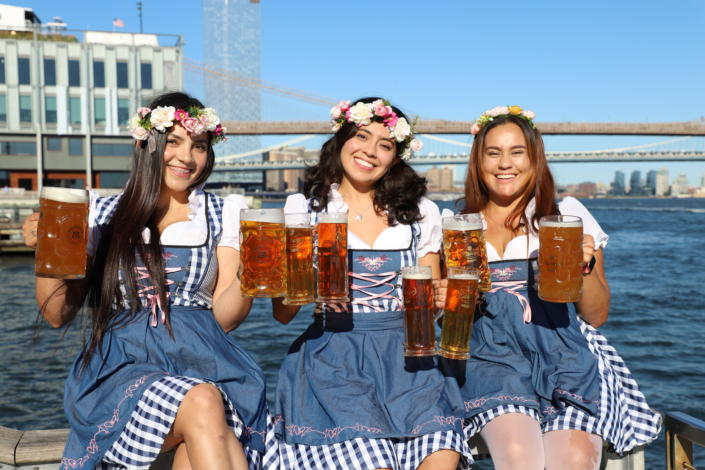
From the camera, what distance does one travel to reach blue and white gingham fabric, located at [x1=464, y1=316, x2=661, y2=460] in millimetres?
1913

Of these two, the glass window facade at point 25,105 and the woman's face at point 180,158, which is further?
the glass window facade at point 25,105

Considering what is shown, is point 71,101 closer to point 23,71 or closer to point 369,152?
point 23,71

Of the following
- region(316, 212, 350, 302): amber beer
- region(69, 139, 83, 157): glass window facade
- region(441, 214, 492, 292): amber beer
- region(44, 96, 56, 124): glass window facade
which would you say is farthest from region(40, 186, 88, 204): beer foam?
region(44, 96, 56, 124): glass window facade

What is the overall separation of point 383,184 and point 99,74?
28902 mm

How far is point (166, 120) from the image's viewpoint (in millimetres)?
2072

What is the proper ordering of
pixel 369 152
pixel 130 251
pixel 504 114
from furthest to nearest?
pixel 504 114 → pixel 369 152 → pixel 130 251

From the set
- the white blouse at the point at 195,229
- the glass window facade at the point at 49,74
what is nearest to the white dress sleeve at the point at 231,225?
the white blouse at the point at 195,229

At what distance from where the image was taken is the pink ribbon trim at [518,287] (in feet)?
6.94

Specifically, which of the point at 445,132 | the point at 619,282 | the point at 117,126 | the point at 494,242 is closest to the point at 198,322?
the point at 494,242

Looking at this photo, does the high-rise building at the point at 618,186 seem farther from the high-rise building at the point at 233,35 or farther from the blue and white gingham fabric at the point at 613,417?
the blue and white gingham fabric at the point at 613,417

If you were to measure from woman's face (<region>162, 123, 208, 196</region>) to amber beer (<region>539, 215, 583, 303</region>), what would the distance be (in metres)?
1.24

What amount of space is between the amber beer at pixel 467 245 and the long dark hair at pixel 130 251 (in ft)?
3.09

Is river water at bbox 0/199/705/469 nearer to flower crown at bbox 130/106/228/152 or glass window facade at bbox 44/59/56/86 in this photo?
flower crown at bbox 130/106/228/152

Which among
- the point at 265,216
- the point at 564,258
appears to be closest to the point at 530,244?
the point at 564,258
